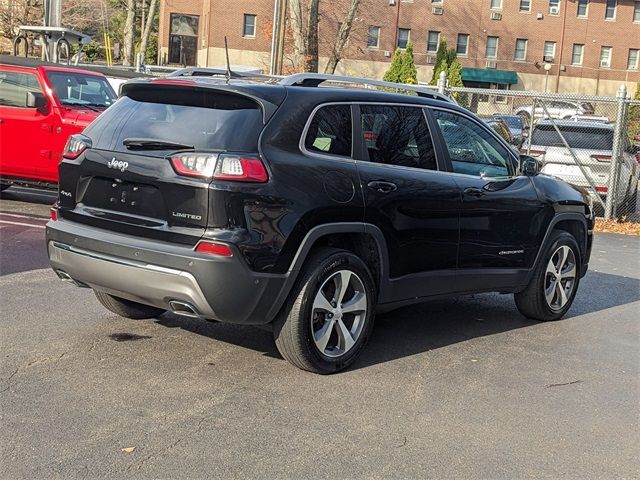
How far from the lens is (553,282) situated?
7195 millimetres

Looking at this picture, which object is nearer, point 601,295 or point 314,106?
point 314,106

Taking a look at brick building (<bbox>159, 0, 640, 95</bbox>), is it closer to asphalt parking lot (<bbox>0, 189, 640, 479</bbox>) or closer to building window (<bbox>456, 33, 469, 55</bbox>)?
building window (<bbox>456, 33, 469, 55</bbox>)

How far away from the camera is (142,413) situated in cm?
440

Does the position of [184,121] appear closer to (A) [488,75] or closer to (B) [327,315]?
(B) [327,315]

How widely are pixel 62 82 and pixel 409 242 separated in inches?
306

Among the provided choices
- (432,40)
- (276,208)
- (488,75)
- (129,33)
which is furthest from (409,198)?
(488,75)

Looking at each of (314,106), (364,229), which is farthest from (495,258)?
(314,106)

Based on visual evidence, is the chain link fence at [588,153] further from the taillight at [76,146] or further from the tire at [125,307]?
the taillight at [76,146]

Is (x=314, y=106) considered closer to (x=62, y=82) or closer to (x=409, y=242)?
(x=409, y=242)

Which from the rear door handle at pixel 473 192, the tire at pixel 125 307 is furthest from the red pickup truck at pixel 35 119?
the rear door handle at pixel 473 192

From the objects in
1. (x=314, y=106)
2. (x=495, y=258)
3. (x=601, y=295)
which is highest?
(x=314, y=106)

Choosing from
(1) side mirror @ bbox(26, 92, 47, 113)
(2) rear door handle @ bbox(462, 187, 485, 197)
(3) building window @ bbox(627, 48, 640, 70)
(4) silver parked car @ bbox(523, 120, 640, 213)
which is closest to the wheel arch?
(2) rear door handle @ bbox(462, 187, 485, 197)

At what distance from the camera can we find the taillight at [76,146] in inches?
208

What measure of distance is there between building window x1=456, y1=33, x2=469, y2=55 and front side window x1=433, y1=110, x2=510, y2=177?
55.7m
